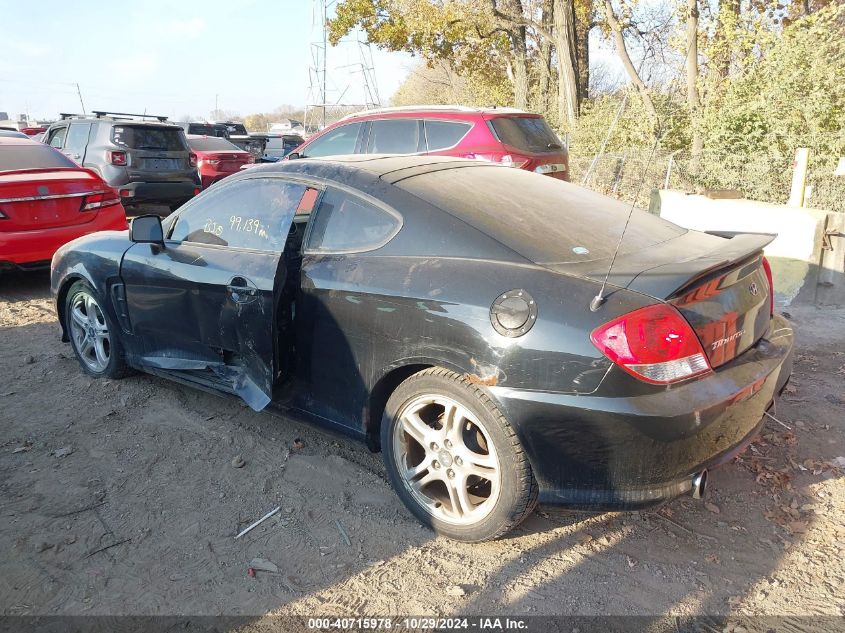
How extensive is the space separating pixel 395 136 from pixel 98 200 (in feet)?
12.5

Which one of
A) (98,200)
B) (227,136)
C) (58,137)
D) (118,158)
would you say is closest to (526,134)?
(98,200)

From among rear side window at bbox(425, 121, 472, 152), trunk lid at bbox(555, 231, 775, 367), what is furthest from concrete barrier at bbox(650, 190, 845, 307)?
rear side window at bbox(425, 121, 472, 152)

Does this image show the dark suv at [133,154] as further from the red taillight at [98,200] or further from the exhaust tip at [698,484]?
the exhaust tip at [698,484]

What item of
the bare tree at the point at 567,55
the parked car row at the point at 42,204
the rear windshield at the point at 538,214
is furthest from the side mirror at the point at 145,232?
the bare tree at the point at 567,55

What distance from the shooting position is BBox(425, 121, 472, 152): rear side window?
336 inches

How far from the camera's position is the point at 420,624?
244 cm

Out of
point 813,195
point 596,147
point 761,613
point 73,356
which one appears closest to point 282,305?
point 761,613

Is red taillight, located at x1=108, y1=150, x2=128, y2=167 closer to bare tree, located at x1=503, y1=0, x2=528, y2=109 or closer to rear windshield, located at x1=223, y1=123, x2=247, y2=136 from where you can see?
bare tree, located at x1=503, y1=0, x2=528, y2=109

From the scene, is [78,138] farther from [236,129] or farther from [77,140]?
[236,129]

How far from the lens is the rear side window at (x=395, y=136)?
8.82m

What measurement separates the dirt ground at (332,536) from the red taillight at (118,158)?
756 cm

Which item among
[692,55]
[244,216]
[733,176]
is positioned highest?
[692,55]

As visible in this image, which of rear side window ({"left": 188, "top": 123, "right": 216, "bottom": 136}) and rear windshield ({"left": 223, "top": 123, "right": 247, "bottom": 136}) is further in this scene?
rear windshield ({"left": 223, "top": 123, "right": 247, "bottom": 136})

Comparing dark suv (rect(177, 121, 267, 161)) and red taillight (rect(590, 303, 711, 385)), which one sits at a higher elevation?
dark suv (rect(177, 121, 267, 161))
